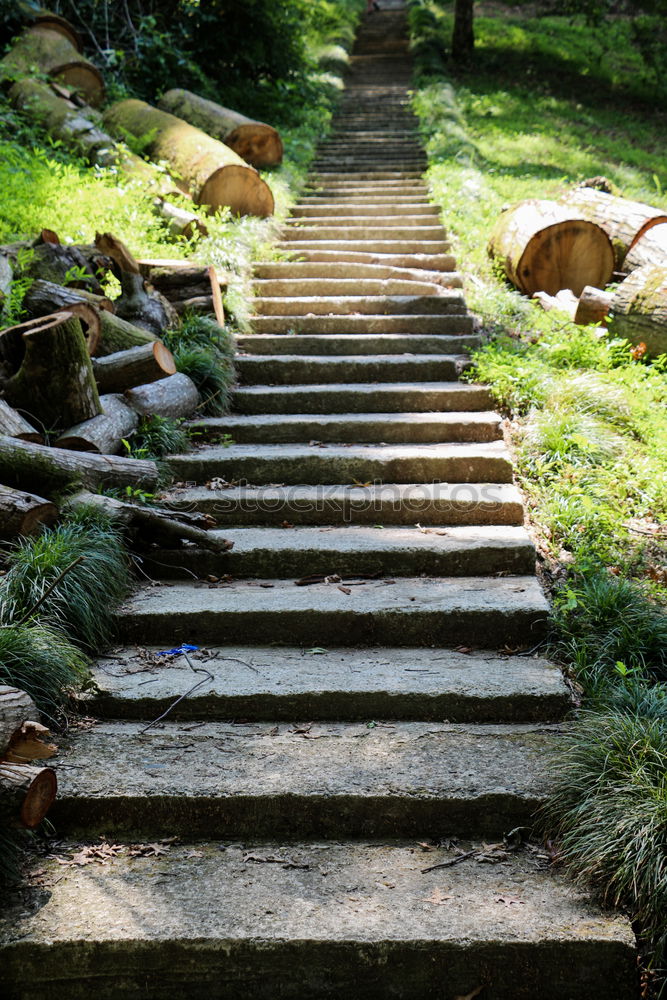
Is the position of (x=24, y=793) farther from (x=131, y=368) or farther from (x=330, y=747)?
(x=131, y=368)

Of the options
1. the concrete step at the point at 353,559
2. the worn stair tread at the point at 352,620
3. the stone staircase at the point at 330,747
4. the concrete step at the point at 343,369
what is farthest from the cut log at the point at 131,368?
the worn stair tread at the point at 352,620

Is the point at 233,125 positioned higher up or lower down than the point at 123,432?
higher up

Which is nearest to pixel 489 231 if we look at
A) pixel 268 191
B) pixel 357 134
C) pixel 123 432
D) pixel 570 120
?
pixel 268 191

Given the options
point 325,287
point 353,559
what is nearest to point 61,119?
point 325,287

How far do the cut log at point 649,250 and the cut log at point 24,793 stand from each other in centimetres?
614

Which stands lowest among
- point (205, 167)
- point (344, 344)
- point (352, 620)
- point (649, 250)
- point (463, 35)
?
point (352, 620)

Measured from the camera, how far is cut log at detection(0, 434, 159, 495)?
3.85 metres

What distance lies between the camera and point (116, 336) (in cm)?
507

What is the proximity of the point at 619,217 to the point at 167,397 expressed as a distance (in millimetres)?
4837

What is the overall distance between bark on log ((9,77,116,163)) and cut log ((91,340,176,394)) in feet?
13.9

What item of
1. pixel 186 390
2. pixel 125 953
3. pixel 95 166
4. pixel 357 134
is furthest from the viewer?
pixel 357 134

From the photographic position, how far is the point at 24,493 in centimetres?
366

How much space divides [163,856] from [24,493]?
1.84 meters

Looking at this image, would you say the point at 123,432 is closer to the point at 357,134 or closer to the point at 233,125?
the point at 233,125
